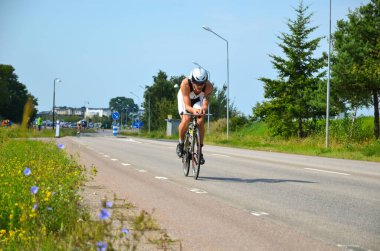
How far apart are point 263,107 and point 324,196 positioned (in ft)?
93.9

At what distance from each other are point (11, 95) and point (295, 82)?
76070 millimetres

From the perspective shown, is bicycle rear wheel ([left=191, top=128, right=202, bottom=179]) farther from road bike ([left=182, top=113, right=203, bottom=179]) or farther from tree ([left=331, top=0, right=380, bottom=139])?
tree ([left=331, top=0, right=380, bottom=139])

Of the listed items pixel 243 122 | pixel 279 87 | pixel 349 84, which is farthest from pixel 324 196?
pixel 243 122

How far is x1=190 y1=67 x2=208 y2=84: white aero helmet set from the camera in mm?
10125

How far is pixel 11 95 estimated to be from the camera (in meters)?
101

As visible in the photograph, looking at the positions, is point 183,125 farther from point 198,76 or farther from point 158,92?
point 158,92

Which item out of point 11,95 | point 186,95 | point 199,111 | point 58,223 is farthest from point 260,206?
point 11,95

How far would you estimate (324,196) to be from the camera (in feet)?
27.4

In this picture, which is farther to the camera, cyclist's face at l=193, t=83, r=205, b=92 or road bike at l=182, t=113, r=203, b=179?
road bike at l=182, t=113, r=203, b=179

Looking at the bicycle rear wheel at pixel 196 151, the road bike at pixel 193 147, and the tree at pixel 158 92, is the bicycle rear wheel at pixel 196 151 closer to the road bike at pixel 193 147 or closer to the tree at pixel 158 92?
the road bike at pixel 193 147

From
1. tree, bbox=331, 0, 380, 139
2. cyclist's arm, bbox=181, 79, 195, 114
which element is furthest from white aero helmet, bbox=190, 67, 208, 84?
tree, bbox=331, 0, 380, 139

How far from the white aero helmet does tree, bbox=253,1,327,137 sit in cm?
2469

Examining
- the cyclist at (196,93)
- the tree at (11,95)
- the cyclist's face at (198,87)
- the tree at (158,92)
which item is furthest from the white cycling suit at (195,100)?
the tree at (11,95)

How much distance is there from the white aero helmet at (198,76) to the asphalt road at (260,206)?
1.83 meters
